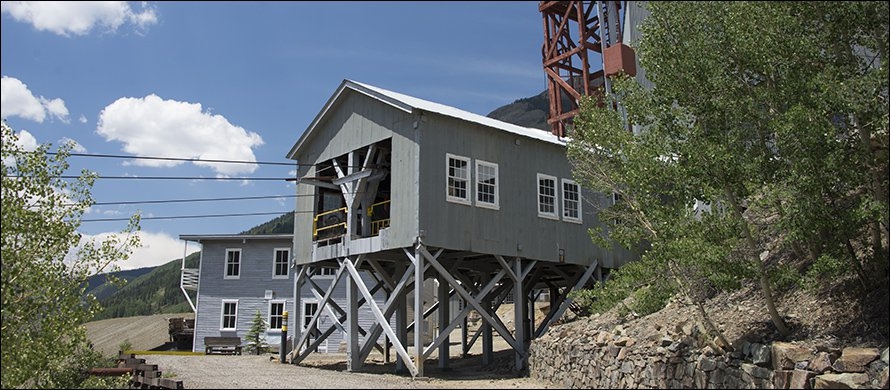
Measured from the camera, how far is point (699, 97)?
→ 13594 millimetres

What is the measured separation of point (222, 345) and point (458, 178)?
49.9 ft

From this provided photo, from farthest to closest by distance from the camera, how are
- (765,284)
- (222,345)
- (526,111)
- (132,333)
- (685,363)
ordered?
(526,111)
(132,333)
(222,345)
(685,363)
(765,284)

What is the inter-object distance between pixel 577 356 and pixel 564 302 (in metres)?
5.81

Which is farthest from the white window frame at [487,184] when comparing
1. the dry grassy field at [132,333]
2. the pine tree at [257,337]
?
→ the dry grassy field at [132,333]

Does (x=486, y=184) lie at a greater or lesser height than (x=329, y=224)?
greater

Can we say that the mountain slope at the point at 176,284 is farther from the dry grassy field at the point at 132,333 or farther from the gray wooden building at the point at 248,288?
the gray wooden building at the point at 248,288

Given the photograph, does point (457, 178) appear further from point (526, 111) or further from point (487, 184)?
point (526, 111)

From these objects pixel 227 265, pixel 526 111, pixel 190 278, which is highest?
pixel 526 111

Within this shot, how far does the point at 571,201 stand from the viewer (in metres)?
21.8

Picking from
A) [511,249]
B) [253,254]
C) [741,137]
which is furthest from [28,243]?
[253,254]

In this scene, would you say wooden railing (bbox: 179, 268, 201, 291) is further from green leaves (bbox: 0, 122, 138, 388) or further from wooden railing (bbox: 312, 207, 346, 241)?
green leaves (bbox: 0, 122, 138, 388)

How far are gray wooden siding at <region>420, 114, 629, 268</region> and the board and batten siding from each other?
46 centimetres

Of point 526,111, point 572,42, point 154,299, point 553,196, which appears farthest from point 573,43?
point 154,299

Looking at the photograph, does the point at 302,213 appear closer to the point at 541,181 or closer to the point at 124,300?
the point at 541,181
